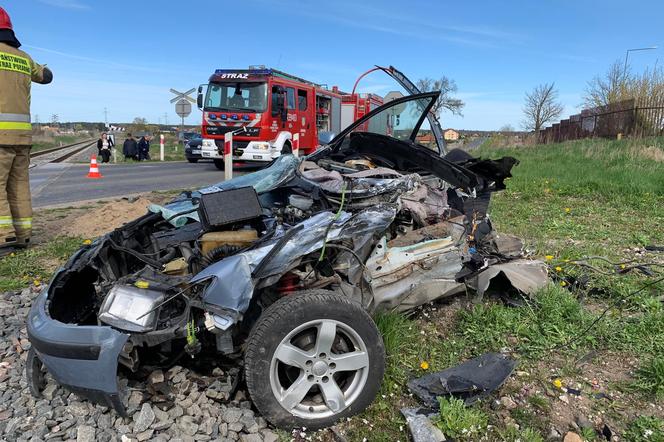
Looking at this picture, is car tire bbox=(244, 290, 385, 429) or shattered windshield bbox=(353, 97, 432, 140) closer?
car tire bbox=(244, 290, 385, 429)

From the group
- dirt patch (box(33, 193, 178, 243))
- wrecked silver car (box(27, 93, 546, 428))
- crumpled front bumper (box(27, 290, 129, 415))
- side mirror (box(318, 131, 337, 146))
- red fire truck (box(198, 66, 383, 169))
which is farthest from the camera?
red fire truck (box(198, 66, 383, 169))

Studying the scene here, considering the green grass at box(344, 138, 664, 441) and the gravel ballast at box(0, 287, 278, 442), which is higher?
the green grass at box(344, 138, 664, 441)

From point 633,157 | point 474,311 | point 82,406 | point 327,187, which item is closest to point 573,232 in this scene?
point 474,311

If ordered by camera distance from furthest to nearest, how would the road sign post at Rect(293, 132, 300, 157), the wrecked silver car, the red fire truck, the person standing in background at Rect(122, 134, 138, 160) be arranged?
the person standing in background at Rect(122, 134, 138, 160) → the road sign post at Rect(293, 132, 300, 157) → the red fire truck → the wrecked silver car

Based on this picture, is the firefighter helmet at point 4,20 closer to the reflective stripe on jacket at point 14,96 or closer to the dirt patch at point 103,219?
the reflective stripe on jacket at point 14,96

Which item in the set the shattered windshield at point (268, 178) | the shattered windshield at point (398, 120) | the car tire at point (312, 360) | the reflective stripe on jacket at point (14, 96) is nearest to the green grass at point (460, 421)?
the car tire at point (312, 360)

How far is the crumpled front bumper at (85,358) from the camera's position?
2.07 meters

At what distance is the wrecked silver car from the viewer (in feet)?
7.14

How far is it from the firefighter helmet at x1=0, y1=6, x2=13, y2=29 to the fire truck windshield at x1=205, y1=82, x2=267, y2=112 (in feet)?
29.3

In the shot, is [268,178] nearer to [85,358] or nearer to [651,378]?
[85,358]

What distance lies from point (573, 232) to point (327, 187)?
13.6 feet

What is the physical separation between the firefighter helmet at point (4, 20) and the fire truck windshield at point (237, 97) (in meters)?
8.94

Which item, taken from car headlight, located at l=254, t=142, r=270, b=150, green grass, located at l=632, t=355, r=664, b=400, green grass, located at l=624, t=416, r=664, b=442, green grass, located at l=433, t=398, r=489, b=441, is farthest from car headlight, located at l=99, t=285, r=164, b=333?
car headlight, located at l=254, t=142, r=270, b=150

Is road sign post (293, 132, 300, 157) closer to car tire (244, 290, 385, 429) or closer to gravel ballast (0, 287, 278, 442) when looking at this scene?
gravel ballast (0, 287, 278, 442)
